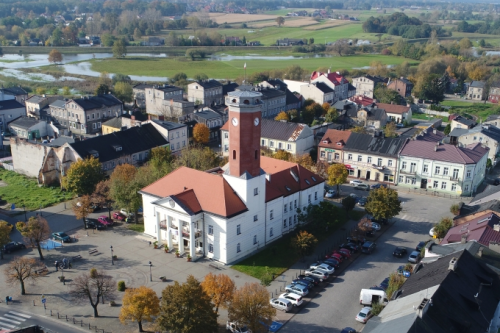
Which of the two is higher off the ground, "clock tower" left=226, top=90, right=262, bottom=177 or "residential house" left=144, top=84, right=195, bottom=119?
"clock tower" left=226, top=90, right=262, bottom=177

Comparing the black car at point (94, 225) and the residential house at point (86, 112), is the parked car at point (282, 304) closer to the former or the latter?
the black car at point (94, 225)

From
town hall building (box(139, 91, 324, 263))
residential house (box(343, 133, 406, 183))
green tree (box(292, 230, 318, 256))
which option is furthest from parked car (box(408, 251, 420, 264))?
residential house (box(343, 133, 406, 183))

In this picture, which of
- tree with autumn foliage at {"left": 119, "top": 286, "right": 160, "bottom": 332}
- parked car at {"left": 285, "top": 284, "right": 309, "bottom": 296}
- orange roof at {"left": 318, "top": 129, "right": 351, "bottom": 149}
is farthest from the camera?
orange roof at {"left": 318, "top": 129, "right": 351, "bottom": 149}

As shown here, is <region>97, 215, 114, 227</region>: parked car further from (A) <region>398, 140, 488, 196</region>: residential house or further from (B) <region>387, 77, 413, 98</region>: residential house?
(B) <region>387, 77, 413, 98</region>: residential house

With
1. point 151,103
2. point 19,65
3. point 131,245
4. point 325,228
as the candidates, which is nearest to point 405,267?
point 325,228

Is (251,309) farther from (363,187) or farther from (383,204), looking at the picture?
(363,187)

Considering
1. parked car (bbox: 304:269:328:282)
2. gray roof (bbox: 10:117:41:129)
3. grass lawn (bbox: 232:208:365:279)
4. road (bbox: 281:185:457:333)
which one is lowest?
road (bbox: 281:185:457:333)

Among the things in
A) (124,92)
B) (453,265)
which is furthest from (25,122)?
(453,265)
